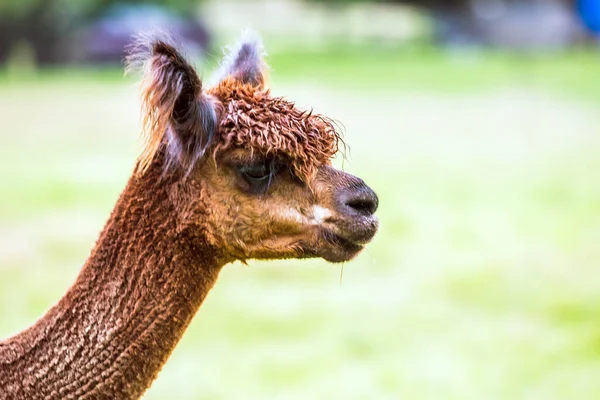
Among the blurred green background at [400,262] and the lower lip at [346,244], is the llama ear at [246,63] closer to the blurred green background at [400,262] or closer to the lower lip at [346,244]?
the blurred green background at [400,262]

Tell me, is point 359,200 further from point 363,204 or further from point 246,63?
point 246,63

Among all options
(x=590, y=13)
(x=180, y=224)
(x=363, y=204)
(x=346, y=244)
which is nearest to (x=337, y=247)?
(x=346, y=244)

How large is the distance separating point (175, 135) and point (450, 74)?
89.8 ft

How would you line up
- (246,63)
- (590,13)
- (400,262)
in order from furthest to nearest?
(590,13) < (400,262) < (246,63)

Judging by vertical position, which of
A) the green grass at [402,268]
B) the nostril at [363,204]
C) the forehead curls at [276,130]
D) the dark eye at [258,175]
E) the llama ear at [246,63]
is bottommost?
the dark eye at [258,175]

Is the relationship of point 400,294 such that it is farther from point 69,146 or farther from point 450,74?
point 450,74

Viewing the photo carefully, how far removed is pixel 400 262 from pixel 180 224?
25.5 ft

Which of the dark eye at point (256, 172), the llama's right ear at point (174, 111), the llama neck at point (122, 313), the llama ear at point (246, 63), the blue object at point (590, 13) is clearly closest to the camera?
the llama neck at point (122, 313)

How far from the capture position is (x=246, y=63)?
4293mm

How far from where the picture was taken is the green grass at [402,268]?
25.9 ft

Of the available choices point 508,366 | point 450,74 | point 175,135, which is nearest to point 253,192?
point 175,135

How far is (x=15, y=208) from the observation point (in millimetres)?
13359

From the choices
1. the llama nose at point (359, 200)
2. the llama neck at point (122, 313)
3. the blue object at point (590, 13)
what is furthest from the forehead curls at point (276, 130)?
the blue object at point (590, 13)

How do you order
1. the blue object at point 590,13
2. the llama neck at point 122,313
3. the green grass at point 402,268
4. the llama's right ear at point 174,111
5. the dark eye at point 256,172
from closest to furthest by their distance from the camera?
the llama neck at point 122,313
the llama's right ear at point 174,111
the dark eye at point 256,172
the green grass at point 402,268
the blue object at point 590,13
